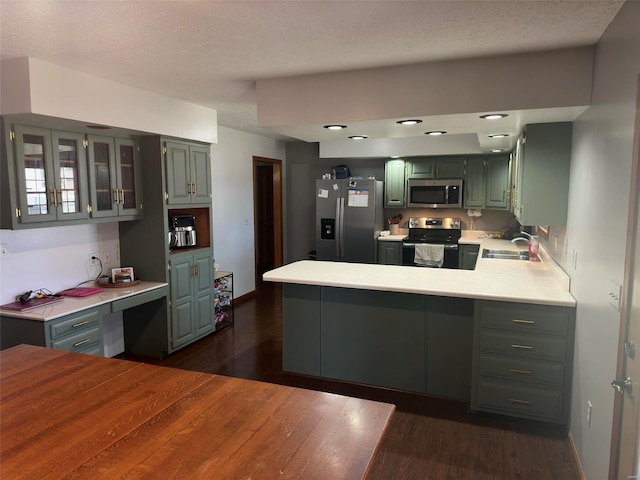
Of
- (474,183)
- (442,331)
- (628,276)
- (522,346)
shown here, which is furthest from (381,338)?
(474,183)

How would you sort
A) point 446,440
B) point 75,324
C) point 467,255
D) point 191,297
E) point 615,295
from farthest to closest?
1. point 467,255
2. point 191,297
3. point 75,324
4. point 446,440
5. point 615,295

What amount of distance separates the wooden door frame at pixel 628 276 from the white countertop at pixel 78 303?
3.23 meters

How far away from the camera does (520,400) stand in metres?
2.78

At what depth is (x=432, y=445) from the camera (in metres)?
2.59

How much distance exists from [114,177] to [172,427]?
110 inches

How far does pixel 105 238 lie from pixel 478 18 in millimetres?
3496

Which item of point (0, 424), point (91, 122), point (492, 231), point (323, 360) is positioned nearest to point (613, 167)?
point (323, 360)

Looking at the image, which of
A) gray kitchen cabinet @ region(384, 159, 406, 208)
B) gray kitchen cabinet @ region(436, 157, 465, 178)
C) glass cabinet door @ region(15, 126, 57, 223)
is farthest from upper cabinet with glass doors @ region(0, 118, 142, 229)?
gray kitchen cabinet @ region(436, 157, 465, 178)

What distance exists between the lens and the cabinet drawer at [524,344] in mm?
2678

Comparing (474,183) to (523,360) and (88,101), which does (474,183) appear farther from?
(88,101)

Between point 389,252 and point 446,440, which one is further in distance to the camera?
point 389,252

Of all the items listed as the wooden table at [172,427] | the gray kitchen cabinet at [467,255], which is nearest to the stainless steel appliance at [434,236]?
the gray kitchen cabinet at [467,255]

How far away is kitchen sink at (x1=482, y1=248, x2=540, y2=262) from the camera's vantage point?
4571 mm

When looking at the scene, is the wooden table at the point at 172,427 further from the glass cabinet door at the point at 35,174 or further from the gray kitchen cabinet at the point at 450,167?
the gray kitchen cabinet at the point at 450,167
